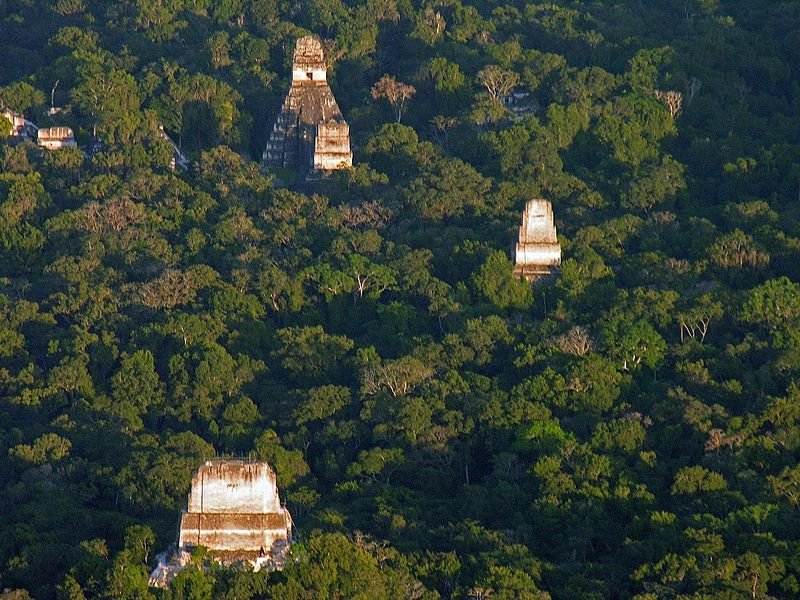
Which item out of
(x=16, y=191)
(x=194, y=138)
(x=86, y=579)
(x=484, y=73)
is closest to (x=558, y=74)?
(x=484, y=73)

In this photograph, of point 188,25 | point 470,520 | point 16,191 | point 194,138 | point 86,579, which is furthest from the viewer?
point 188,25

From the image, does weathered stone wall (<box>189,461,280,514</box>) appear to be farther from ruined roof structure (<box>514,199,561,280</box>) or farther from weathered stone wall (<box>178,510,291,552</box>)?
ruined roof structure (<box>514,199,561,280</box>)

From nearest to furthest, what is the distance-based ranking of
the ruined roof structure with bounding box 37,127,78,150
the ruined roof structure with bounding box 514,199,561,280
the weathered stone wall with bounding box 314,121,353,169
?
the ruined roof structure with bounding box 514,199,561,280 → the weathered stone wall with bounding box 314,121,353,169 → the ruined roof structure with bounding box 37,127,78,150

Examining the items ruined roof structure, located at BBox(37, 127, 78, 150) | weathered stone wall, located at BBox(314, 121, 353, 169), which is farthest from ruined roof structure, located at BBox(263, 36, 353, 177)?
ruined roof structure, located at BBox(37, 127, 78, 150)

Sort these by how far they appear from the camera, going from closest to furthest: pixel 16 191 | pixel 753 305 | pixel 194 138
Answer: pixel 753 305, pixel 16 191, pixel 194 138

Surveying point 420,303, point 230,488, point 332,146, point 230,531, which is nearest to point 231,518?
point 230,531

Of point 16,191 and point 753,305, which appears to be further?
point 16,191

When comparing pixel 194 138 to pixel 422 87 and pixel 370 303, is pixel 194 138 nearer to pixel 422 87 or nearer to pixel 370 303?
pixel 422 87
